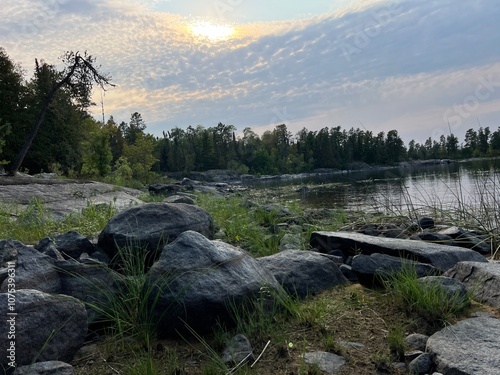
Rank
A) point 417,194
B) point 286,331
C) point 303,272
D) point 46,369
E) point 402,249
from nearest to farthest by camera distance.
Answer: point 46,369, point 286,331, point 303,272, point 402,249, point 417,194

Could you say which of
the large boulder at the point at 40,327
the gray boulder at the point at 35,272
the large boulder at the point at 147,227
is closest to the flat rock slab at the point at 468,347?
the large boulder at the point at 40,327

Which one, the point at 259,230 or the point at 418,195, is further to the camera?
the point at 418,195

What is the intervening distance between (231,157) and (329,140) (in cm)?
2834

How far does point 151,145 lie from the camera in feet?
188

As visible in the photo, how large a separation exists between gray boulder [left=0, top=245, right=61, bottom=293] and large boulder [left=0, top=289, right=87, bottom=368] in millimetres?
388

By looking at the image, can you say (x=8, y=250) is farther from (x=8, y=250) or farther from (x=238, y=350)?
(x=238, y=350)

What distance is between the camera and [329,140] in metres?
110

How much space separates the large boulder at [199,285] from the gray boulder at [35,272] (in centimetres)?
82

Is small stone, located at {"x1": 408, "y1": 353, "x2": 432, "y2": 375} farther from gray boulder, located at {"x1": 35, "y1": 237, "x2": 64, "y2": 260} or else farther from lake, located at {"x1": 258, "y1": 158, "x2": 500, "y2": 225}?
lake, located at {"x1": 258, "y1": 158, "x2": 500, "y2": 225}

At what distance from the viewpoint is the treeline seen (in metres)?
31.4

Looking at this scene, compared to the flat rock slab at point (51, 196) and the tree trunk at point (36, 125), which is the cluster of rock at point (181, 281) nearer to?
the flat rock slab at point (51, 196)

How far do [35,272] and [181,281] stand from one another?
1.21 m

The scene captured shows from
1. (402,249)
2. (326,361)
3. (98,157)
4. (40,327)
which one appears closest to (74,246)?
(40,327)

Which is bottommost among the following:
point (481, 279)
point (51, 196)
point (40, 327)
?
point (481, 279)
